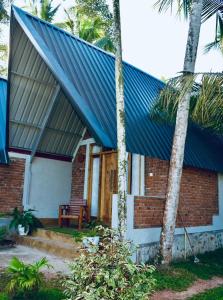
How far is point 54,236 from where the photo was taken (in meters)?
8.72

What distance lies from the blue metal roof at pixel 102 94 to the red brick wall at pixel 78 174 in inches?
99.1

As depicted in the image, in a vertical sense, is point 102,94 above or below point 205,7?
below

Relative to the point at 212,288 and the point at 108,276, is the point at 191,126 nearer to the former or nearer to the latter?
the point at 212,288

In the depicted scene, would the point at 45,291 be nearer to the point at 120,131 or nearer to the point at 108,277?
the point at 108,277

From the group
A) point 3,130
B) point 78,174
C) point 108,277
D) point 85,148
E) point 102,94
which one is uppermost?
point 102,94

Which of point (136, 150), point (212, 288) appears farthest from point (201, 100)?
point (212, 288)

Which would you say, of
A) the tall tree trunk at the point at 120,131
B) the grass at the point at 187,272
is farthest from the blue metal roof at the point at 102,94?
the grass at the point at 187,272

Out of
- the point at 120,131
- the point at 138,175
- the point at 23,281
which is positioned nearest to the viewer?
the point at 23,281

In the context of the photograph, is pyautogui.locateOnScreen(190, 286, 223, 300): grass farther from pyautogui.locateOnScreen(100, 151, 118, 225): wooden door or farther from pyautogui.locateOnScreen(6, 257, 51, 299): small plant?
pyautogui.locateOnScreen(100, 151, 118, 225): wooden door

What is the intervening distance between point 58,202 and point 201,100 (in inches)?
251

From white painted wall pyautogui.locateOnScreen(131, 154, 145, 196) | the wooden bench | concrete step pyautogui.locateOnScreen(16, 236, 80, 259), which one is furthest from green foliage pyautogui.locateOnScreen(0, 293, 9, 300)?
white painted wall pyautogui.locateOnScreen(131, 154, 145, 196)

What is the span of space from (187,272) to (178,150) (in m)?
2.80

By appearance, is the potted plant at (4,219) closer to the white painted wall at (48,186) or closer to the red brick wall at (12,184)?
the red brick wall at (12,184)

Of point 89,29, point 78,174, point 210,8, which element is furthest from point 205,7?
point 89,29
